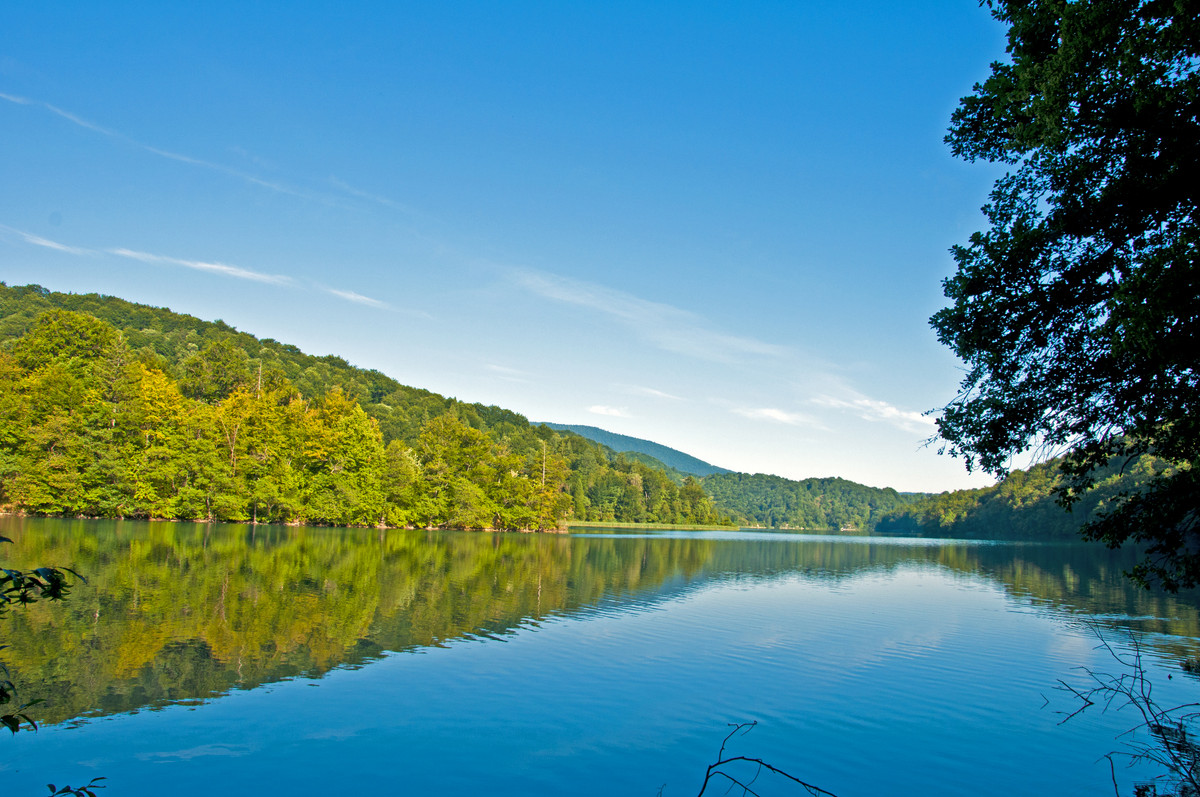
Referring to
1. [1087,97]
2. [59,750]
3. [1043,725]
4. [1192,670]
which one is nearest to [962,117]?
[1087,97]

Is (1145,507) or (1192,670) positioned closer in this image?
(1145,507)

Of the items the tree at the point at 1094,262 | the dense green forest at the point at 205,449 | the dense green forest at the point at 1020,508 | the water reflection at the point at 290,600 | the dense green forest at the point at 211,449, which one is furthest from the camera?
the dense green forest at the point at 1020,508

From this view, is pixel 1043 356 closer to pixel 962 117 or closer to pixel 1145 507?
pixel 1145 507

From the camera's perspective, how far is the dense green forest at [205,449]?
58750 mm

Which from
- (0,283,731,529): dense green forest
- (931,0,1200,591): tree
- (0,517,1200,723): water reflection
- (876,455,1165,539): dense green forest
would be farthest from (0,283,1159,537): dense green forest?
(931,0,1200,591): tree

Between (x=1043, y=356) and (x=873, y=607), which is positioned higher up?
(x=1043, y=356)

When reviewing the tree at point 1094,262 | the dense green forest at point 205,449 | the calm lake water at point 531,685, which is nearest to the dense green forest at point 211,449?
the dense green forest at point 205,449

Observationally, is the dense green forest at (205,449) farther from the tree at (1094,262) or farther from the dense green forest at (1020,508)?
the dense green forest at (1020,508)

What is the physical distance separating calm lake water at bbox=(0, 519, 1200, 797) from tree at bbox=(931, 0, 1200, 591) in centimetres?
505

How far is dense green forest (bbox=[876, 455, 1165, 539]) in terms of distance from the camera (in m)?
94.5

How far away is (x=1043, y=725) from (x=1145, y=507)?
4973mm

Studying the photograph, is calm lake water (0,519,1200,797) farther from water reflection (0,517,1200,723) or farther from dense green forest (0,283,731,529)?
dense green forest (0,283,731,529)

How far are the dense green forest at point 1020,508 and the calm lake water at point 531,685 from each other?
79013mm

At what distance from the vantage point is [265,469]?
69625mm
